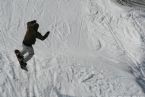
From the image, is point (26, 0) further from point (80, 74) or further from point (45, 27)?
point (80, 74)

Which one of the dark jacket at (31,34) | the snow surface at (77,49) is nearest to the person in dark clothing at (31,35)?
the dark jacket at (31,34)

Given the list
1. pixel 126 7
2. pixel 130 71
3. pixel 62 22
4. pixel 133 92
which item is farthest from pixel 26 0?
pixel 133 92

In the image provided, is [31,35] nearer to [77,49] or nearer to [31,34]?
[31,34]

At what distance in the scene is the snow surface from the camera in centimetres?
984

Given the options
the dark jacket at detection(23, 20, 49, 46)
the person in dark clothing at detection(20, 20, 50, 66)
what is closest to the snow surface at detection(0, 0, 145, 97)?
the person in dark clothing at detection(20, 20, 50, 66)

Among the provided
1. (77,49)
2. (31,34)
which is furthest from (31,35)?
(77,49)

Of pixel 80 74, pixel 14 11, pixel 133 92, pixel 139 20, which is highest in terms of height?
pixel 14 11

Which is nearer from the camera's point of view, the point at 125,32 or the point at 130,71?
the point at 130,71

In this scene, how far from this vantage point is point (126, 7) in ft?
50.6

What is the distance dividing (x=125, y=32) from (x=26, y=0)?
5.21 metres

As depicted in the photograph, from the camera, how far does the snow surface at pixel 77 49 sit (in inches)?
388

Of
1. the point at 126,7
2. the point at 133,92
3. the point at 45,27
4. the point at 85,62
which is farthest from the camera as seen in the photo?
the point at 126,7

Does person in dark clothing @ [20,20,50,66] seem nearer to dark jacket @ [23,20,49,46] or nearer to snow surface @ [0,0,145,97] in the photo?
dark jacket @ [23,20,49,46]

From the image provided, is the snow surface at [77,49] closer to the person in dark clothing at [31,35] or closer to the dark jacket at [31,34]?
the person in dark clothing at [31,35]
